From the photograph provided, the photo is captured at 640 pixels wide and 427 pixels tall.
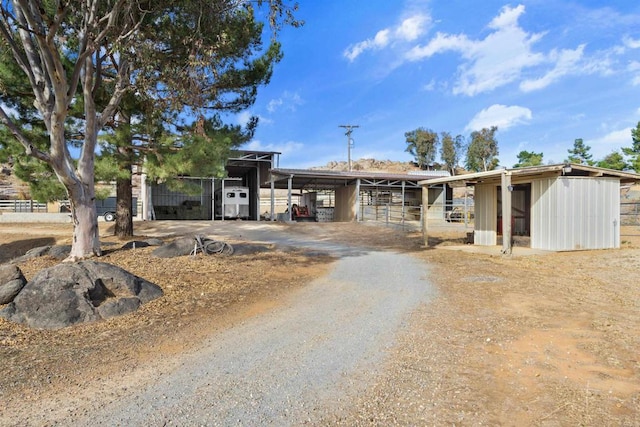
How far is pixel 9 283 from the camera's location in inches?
221

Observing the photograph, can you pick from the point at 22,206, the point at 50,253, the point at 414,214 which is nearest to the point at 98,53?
the point at 50,253

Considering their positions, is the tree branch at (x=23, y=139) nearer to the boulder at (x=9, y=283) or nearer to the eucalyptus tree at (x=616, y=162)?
the boulder at (x=9, y=283)

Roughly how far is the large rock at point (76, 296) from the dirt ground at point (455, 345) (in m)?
0.21

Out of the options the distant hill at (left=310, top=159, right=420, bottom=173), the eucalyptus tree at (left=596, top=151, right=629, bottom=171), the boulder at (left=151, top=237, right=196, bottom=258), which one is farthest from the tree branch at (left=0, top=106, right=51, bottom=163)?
the distant hill at (left=310, top=159, right=420, bottom=173)

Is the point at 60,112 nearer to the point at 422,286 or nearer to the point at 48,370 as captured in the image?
the point at 48,370

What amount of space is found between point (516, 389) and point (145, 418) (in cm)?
287

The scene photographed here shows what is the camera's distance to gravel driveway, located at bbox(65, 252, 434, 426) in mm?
2826

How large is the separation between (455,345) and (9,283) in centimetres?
607

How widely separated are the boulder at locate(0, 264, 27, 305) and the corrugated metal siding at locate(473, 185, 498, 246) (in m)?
13.4

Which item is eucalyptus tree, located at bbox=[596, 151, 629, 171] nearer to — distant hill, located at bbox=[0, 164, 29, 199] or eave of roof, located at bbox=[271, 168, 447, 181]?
eave of roof, located at bbox=[271, 168, 447, 181]

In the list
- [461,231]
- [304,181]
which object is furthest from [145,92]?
[304,181]

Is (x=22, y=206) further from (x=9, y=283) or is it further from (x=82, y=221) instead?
(x=9, y=283)

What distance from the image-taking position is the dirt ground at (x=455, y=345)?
2939 mm

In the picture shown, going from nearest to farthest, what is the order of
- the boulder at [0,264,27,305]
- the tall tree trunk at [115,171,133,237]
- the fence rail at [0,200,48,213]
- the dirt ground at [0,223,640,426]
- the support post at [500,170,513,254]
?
the dirt ground at [0,223,640,426], the boulder at [0,264,27,305], the support post at [500,170,513,254], the tall tree trunk at [115,171,133,237], the fence rail at [0,200,48,213]
